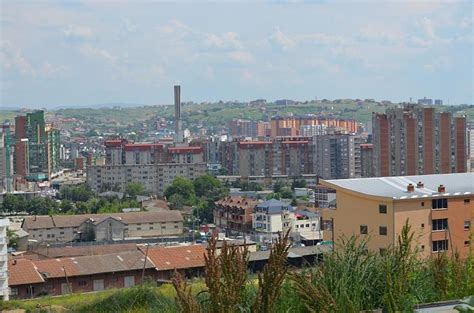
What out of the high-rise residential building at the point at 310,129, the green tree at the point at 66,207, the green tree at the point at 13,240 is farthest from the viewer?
the high-rise residential building at the point at 310,129

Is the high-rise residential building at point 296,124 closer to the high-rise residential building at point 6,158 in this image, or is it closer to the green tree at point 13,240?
the high-rise residential building at point 6,158

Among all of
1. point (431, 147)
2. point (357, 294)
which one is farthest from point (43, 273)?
point (431, 147)

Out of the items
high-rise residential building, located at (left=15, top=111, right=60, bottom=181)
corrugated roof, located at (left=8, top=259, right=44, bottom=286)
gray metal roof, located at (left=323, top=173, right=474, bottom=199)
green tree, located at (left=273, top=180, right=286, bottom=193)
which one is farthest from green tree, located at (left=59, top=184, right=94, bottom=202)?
gray metal roof, located at (left=323, top=173, right=474, bottom=199)

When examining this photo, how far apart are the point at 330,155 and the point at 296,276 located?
19447 mm

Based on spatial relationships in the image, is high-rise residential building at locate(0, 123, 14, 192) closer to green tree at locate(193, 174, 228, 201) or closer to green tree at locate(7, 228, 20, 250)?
green tree at locate(193, 174, 228, 201)

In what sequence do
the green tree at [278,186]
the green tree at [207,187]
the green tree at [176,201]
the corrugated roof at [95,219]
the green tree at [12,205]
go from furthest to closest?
the green tree at [278,186]
the green tree at [207,187]
the green tree at [12,205]
the green tree at [176,201]
the corrugated roof at [95,219]

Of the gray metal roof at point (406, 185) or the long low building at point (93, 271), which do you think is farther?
the long low building at point (93, 271)

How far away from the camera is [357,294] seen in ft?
5.95

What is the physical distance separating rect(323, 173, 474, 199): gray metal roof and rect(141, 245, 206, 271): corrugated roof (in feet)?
5.71

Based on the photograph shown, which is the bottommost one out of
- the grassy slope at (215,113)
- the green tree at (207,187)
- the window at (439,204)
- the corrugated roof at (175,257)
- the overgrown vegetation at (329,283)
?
the green tree at (207,187)

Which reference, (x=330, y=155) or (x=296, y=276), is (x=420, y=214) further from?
(x=330, y=155)

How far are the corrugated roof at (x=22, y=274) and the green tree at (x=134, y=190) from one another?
11.5 m

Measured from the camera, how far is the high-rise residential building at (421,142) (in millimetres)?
15586

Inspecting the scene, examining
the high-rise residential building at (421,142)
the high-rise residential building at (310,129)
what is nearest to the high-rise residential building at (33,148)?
the high-rise residential building at (421,142)
